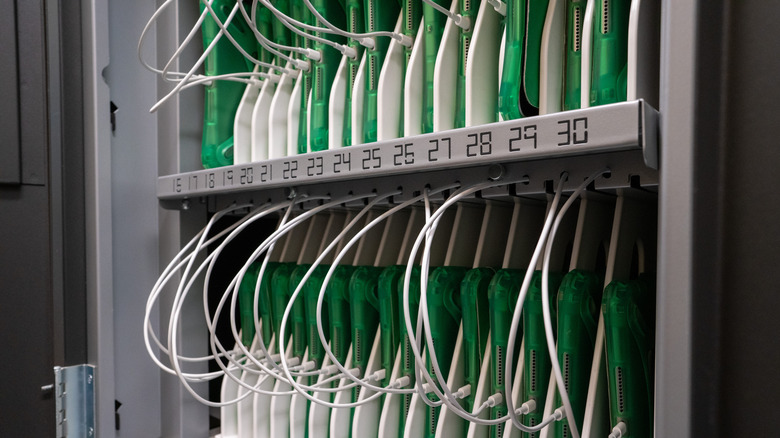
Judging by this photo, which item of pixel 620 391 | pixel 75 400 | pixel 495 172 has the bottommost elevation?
pixel 75 400

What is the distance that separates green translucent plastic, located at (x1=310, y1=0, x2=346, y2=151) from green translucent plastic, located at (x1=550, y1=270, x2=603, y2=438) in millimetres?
478

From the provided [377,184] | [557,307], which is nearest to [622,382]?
[557,307]

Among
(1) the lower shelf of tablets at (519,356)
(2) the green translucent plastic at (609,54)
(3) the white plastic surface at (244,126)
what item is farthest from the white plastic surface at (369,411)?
(2) the green translucent plastic at (609,54)

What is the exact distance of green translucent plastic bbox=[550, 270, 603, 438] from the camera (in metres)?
0.73

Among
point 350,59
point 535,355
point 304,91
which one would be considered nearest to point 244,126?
point 304,91

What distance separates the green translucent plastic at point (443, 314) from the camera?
87cm

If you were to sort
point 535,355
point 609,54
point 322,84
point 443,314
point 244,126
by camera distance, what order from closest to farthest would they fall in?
point 609,54
point 535,355
point 443,314
point 322,84
point 244,126

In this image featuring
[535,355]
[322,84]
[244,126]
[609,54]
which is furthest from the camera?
[244,126]

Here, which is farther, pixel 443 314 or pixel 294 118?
pixel 294 118

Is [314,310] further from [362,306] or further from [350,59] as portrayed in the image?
[350,59]

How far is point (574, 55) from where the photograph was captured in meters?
0.71

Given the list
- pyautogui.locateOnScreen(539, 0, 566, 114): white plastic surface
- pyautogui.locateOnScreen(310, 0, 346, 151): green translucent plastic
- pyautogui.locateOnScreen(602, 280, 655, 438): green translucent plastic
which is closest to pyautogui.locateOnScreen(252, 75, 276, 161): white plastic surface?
pyautogui.locateOnScreen(310, 0, 346, 151): green translucent plastic

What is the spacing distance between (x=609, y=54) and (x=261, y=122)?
0.66 metres

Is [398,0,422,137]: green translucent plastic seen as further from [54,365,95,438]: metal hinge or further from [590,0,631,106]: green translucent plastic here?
[54,365,95,438]: metal hinge
